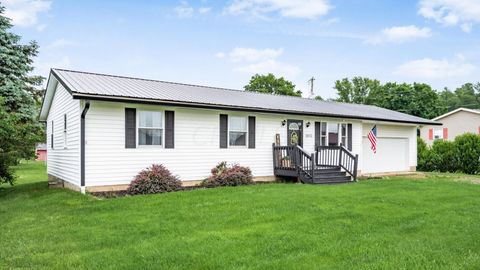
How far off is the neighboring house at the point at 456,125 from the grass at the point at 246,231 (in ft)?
86.0

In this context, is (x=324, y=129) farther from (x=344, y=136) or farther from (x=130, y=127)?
(x=130, y=127)

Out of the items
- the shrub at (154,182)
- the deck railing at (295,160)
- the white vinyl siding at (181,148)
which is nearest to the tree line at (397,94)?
the white vinyl siding at (181,148)

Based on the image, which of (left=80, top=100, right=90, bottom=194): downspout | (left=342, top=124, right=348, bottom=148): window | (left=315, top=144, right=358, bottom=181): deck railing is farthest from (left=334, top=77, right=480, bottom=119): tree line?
(left=80, top=100, right=90, bottom=194): downspout

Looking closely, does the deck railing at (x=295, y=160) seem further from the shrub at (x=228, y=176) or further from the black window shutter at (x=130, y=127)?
the black window shutter at (x=130, y=127)

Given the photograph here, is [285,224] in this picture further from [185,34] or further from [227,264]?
[185,34]

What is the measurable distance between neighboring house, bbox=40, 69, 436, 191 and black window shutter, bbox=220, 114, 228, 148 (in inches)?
1.3

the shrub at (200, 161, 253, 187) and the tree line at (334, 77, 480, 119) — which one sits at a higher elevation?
the tree line at (334, 77, 480, 119)

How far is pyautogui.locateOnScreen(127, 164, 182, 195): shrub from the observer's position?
10539 millimetres

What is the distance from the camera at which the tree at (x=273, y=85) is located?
41812mm

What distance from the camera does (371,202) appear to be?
8.65 meters

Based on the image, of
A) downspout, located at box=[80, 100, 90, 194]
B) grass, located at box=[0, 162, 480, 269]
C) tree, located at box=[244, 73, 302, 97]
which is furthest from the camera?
tree, located at box=[244, 73, 302, 97]

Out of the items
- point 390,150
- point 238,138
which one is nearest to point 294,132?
point 238,138

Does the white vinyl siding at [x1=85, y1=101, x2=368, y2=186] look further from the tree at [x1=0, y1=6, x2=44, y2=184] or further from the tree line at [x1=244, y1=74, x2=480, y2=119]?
the tree line at [x1=244, y1=74, x2=480, y2=119]

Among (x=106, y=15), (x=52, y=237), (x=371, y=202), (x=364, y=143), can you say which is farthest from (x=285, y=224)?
(x=106, y=15)
